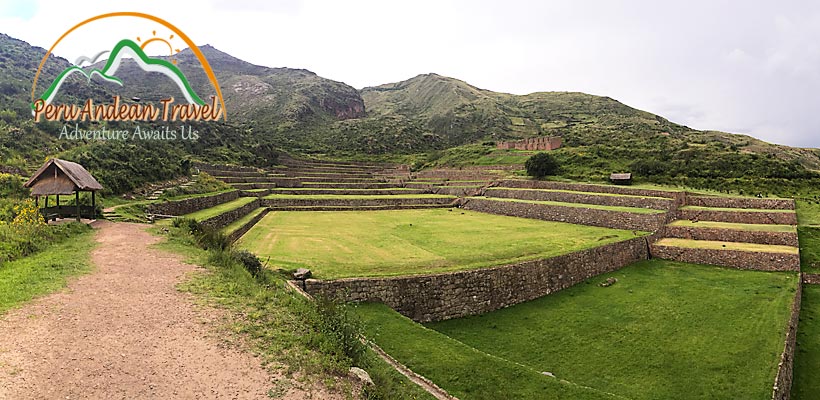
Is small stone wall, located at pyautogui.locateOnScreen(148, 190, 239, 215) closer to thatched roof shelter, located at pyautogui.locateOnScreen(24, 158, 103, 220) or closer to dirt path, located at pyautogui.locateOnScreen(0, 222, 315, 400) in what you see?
thatched roof shelter, located at pyautogui.locateOnScreen(24, 158, 103, 220)

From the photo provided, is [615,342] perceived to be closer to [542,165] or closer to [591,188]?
[591,188]

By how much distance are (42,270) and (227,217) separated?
427 inches

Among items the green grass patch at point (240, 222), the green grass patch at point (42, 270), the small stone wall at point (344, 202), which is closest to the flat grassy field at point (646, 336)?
the green grass patch at point (42, 270)

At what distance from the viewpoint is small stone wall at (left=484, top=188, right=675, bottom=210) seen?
2200 centimetres

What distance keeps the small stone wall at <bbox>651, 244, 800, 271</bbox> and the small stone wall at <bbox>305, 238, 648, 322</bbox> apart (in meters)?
5.67

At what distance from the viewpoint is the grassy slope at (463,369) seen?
734cm

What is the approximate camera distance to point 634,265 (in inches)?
677

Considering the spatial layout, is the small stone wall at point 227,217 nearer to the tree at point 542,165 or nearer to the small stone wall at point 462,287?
the small stone wall at point 462,287

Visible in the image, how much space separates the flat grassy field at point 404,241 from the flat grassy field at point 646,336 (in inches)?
77.2

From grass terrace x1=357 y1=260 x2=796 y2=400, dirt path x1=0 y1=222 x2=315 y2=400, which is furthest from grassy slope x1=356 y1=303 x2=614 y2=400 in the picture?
dirt path x1=0 y1=222 x2=315 y2=400

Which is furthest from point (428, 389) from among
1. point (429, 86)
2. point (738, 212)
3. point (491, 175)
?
point (429, 86)

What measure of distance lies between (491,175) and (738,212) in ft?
72.7

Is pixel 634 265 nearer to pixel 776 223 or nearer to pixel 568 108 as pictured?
pixel 776 223

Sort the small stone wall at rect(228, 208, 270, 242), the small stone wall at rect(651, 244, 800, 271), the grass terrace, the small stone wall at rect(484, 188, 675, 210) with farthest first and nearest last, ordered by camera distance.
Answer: the small stone wall at rect(484, 188, 675, 210) < the small stone wall at rect(228, 208, 270, 242) < the small stone wall at rect(651, 244, 800, 271) < the grass terrace
